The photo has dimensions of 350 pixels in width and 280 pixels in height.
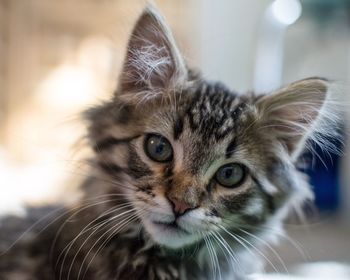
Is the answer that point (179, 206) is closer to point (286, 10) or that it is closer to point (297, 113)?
point (297, 113)

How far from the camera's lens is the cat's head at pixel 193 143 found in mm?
1146

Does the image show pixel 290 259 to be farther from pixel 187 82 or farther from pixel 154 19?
pixel 154 19

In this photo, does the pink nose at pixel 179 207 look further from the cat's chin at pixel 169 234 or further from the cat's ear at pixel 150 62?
the cat's ear at pixel 150 62

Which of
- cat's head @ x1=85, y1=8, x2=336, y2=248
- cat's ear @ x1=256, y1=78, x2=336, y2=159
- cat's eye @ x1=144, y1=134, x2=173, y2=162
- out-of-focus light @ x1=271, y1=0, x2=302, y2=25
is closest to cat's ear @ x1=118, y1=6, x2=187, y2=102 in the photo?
cat's head @ x1=85, y1=8, x2=336, y2=248

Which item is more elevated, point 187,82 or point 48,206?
point 187,82

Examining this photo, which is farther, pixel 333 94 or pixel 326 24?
pixel 326 24

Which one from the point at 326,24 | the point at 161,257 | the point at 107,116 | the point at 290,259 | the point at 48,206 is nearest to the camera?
the point at 161,257

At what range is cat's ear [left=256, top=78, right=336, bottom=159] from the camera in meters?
1.26

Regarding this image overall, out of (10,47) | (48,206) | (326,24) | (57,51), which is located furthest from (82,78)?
(48,206)

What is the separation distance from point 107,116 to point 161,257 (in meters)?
0.39

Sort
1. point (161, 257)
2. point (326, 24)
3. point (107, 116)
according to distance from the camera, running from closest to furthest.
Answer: point (161, 257)
point (107, 116)
point (326, 24)

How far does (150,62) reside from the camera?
51.1 inches

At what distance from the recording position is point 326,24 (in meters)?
3.31

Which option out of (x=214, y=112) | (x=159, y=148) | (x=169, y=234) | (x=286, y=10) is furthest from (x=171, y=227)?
(x=286, y=10)
